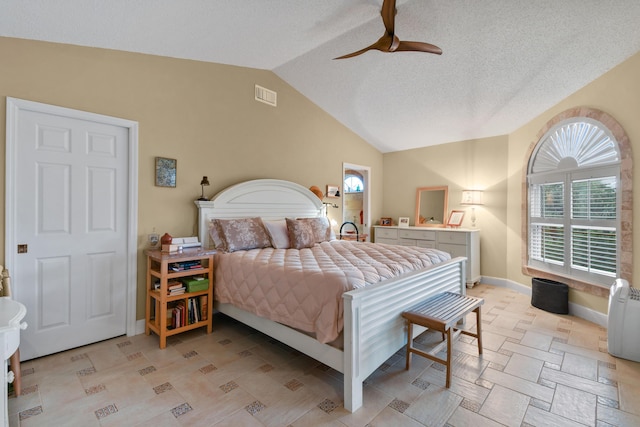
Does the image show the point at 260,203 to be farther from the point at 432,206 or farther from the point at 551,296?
the point at 551,296

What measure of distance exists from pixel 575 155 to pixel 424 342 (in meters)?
2.95

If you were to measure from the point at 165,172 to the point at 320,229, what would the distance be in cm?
199

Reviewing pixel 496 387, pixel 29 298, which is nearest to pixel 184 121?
pixel 29 298

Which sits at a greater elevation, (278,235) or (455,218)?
(455,218)

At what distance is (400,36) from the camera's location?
3150 millimetres

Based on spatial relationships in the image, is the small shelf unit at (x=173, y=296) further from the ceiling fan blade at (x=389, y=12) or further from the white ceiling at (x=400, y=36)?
the ceiling fan blade at (x=389, y=12)

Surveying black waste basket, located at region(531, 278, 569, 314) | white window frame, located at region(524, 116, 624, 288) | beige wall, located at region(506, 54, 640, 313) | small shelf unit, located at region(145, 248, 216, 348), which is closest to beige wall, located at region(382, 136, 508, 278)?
beige wall, located at region(506, 54, 640, 313)

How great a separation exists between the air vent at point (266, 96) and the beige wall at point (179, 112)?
7 centimetres

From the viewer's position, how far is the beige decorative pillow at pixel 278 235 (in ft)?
11.6

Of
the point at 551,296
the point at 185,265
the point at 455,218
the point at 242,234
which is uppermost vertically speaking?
the point at 455,218

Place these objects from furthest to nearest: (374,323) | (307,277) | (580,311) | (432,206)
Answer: (432,206)
(580,311)
(307,277)
(374,323)

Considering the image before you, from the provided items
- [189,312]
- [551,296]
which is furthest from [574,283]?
[189,312]

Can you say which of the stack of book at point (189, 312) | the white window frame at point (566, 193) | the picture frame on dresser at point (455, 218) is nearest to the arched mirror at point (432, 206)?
the picture frame on dresser at point (455, 218)

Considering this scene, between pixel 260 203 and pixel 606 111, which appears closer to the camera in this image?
pixel 606 111
